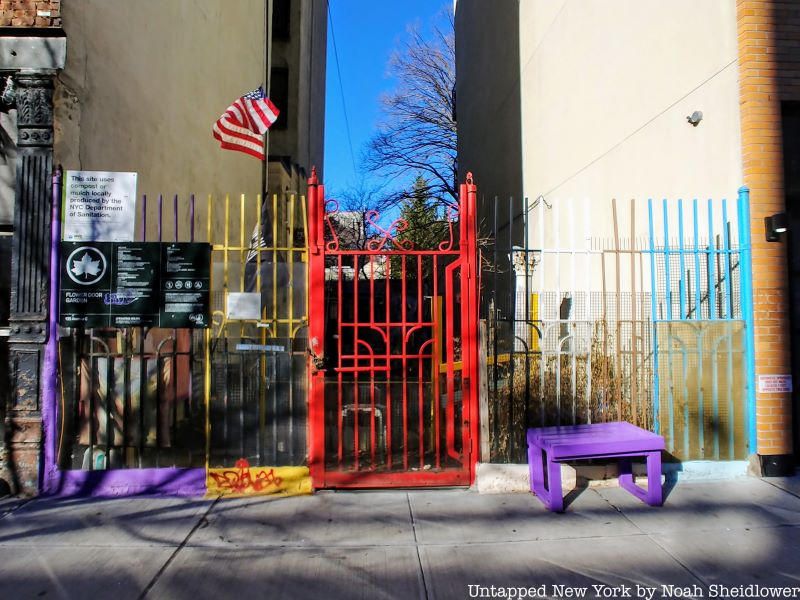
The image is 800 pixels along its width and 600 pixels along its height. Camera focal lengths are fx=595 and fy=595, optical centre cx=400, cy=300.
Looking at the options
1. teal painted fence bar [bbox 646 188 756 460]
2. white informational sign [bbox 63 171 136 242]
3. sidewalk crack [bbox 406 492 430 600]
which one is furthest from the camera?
teal painted fence bar [bbox 646 188 756 460]

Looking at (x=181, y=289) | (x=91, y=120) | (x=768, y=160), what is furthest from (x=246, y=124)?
(x=768, y=160)

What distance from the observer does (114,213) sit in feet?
18.9

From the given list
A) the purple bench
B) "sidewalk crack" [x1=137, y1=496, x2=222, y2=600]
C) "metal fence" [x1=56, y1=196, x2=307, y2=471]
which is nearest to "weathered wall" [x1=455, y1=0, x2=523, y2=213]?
the purple bench

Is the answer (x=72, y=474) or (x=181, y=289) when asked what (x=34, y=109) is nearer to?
(x=181, y=289)

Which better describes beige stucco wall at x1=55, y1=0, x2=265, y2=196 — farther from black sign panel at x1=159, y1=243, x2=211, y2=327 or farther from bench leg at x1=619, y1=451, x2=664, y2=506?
bench leg at x1=619, y1=451, x2=664, y2=506

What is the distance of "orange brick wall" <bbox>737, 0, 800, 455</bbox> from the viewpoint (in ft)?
19.5

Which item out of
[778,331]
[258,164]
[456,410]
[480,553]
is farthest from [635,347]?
[258,164]

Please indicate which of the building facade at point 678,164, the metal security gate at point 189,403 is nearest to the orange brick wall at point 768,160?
the building facade at point 678,164

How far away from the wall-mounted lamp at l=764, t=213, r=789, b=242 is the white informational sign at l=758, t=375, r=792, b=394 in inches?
53.9

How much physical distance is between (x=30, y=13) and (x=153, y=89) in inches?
93.1

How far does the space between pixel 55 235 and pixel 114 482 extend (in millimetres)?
2418

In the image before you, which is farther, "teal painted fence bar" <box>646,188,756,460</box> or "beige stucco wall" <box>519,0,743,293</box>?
"beige stucco wall" <box>519,0,743,293</box>

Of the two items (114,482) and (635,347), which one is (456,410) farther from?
(114,482)

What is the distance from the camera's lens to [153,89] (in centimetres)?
827
